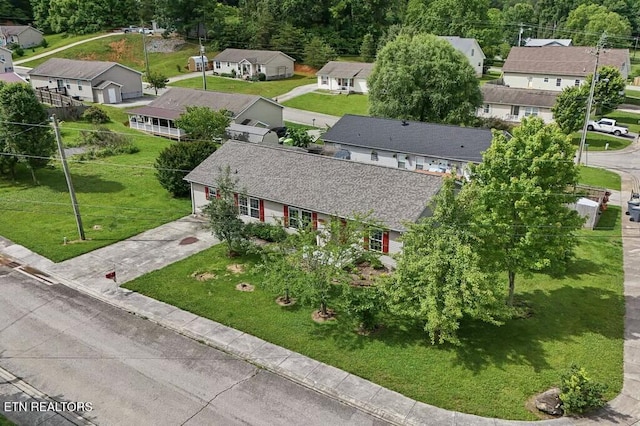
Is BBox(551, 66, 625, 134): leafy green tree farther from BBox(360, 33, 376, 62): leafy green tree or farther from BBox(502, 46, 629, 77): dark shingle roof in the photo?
BBox(360, 33, 376, 62): leafy green tree

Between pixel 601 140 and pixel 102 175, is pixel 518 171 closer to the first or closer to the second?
pixel 102 175

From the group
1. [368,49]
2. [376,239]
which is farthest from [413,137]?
[368,49]

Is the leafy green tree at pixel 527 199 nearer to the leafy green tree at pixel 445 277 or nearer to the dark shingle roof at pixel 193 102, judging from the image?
the leafy green tree at pixel 445 277

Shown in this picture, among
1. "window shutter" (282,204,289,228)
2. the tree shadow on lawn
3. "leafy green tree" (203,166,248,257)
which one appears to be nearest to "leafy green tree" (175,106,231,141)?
"window shutter" (282,204,289,228)

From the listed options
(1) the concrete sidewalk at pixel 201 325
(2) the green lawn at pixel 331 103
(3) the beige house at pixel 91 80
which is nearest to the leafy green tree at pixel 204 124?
(1) the concrete sidewalk at pixel 201 325

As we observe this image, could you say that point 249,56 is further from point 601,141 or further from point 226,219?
point 226,219

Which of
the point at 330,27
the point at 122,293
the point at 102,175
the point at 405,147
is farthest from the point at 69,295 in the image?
the point at 330,27

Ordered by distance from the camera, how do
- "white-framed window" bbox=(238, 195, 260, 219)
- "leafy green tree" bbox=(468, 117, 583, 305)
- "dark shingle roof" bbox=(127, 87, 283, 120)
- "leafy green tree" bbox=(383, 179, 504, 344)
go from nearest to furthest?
"leafy green tree" bbox=(383, 179, 504, 344), "leafy green tree" bbox=(468, 117, 583, 305), "white-framed window" bbox=(238, 195, 260, 219), "dark shingle roof" bbox=(127, 87, 283, 120)
